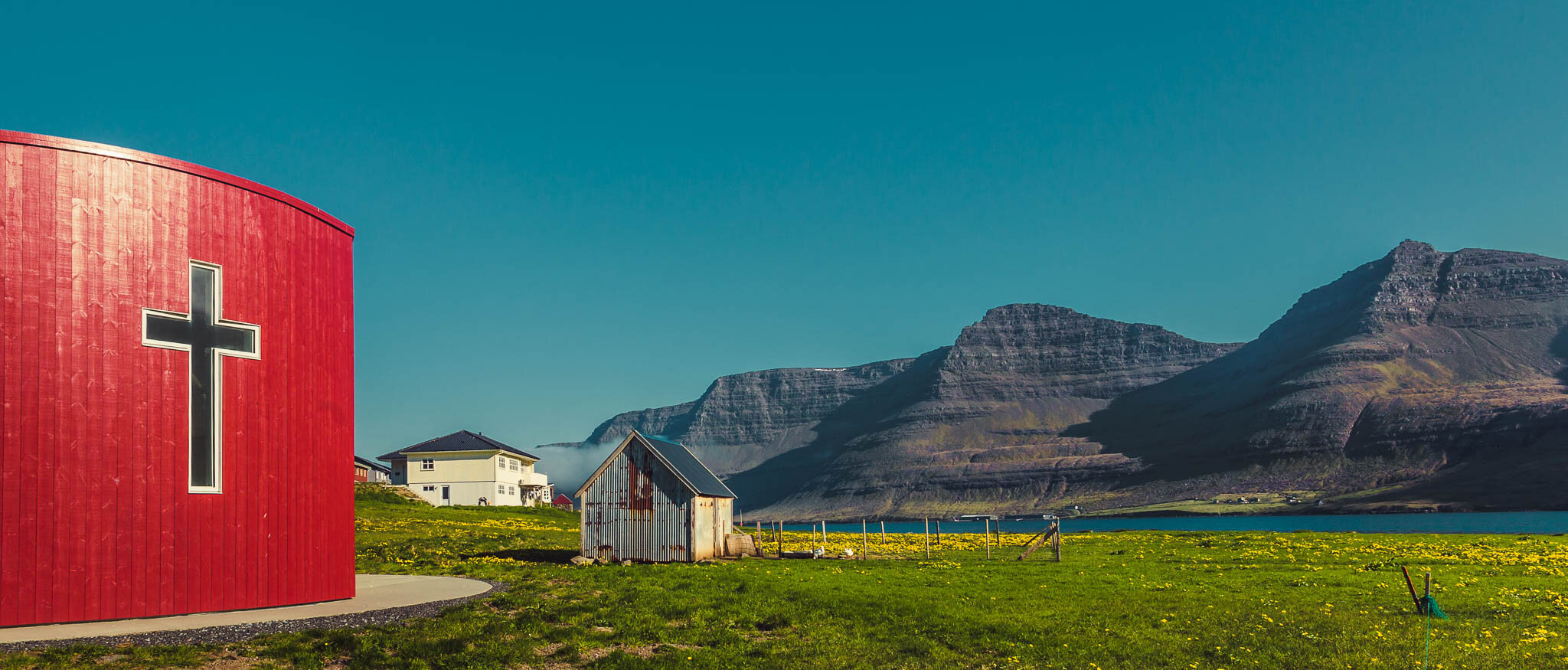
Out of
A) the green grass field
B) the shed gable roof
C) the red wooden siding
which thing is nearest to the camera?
the green grass field

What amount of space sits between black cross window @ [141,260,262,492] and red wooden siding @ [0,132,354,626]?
0.63 ft

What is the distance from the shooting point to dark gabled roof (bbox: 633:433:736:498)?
4375 centimetres

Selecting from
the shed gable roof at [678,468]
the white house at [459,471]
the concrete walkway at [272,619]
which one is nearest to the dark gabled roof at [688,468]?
the shed gable roof at [678,468]

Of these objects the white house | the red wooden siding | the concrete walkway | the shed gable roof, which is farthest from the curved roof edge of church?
the white house

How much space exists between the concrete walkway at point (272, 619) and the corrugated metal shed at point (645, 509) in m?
14.4

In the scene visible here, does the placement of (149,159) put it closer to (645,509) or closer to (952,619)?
(952,619)

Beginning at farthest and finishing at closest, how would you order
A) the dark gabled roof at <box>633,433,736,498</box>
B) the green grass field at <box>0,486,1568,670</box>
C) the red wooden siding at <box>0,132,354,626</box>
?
the dark gabled roof at <box>633,433,736,498</box> → the red wooden siding at <box>0,132,354,626</box> → the green grass field at <box>0,486,1568,670</box>

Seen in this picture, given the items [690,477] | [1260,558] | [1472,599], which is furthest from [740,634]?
[1260,558]

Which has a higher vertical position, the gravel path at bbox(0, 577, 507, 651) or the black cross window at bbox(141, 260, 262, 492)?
the black cross window at bbox(141, 260, 262, 492)

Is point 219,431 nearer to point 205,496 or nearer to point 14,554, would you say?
point 205,496

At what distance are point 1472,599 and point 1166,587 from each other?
25.5 ft

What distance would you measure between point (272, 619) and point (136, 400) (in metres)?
5.32

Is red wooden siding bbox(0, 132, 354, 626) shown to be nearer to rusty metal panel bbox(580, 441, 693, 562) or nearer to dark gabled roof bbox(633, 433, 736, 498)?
rusty metal panel bbox(580, 441, 693, 562)

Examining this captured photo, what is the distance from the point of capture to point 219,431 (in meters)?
22.4
